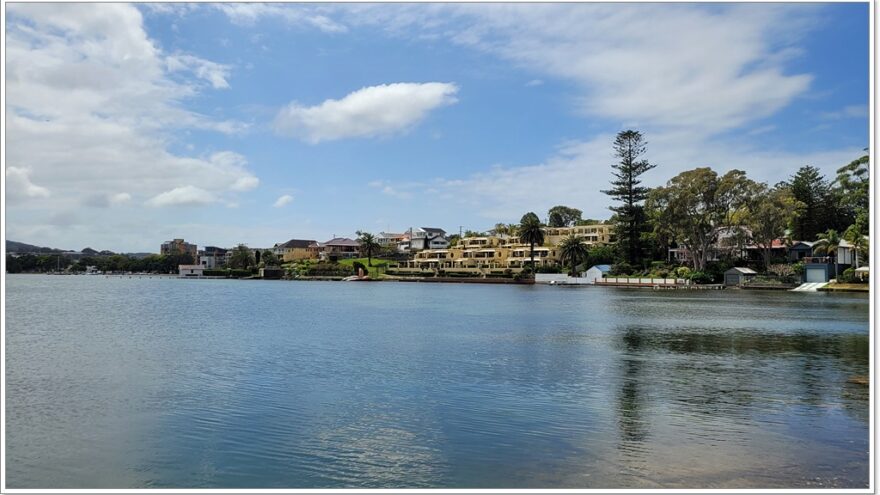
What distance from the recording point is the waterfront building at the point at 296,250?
166 meters

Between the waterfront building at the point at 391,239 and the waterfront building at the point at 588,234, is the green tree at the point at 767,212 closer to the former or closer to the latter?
the waterfront building at the point at 588,234

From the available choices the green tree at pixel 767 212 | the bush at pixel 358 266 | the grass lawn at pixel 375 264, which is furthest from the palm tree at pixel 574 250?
the bush at pixel 358 266

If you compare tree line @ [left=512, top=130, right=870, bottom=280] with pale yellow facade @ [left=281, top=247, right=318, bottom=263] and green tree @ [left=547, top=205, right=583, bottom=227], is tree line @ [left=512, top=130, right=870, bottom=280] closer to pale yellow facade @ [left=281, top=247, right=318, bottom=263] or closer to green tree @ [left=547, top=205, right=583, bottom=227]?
green tree @ [left=547, top=205, right=583, bottom=227]

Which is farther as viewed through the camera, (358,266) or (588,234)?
(358,266)

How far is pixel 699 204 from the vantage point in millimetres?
81562

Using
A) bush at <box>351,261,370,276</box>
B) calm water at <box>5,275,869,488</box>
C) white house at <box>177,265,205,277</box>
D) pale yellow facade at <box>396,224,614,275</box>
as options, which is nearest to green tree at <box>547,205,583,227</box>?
pale yellow facade at <box>396,224,614,275</box>

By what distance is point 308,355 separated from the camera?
78.2 ft

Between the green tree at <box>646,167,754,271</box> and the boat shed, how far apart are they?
12.6 feet

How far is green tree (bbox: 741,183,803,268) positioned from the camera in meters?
74.4

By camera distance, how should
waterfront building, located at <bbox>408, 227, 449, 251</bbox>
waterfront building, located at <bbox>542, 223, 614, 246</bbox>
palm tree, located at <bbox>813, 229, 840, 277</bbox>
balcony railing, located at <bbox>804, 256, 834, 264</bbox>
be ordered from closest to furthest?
1. palm tree, located at <bbox>813, 229, 840, 277</bbox>
2. balcony railing, located at <bbox>804, 256, 834, 264</bbox>
3. waterfront building, located at <bbox>542, 223, 614, 246</bbox>
4. waterfront building, located at <bbox>408, 227, 449, 251</bbox>

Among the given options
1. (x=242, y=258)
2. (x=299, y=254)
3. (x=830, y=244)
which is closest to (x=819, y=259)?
(x=830, y=244)

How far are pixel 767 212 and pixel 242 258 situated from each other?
126 m

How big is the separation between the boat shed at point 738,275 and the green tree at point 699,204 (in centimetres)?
384

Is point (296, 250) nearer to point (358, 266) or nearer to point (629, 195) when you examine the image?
point (358, 266)
